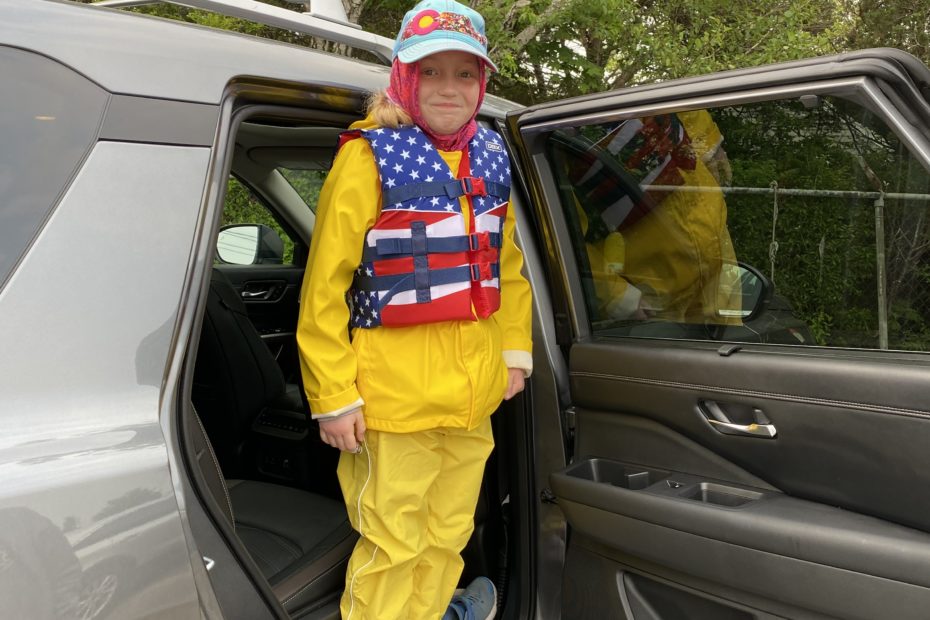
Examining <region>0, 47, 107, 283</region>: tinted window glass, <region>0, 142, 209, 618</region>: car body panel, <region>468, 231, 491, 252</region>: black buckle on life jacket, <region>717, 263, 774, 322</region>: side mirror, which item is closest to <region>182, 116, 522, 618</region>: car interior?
<region>0, 142, 209, 618</region>: car body panel

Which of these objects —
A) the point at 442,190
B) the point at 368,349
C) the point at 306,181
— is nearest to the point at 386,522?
the point at 368,349

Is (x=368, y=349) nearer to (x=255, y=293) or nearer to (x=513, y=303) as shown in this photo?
(x=513, y=303)

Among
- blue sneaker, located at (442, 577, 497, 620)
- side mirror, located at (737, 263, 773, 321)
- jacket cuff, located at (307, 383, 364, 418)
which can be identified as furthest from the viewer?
blue sneaker, located at (442, 577, 497, 620)

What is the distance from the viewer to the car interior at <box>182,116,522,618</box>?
2.04 metres

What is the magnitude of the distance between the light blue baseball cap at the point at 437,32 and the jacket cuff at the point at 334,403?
762mm

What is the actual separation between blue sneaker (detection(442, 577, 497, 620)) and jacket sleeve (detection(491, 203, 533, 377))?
24.1 inches

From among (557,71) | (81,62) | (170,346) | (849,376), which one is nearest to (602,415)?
(849,376)

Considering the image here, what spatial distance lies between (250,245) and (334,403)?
2317mm

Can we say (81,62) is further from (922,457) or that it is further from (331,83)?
(922,457)

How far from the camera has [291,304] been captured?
3787 millimetres

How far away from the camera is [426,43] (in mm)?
1847

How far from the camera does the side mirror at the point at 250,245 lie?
12.6ft

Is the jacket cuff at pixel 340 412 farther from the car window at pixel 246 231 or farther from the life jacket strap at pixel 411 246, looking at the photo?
the car window at pixel 246 231

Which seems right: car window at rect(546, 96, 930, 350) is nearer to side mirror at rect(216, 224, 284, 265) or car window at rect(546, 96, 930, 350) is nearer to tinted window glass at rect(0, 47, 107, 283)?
tinted window glass at rect(0, 47, 107, 283)
